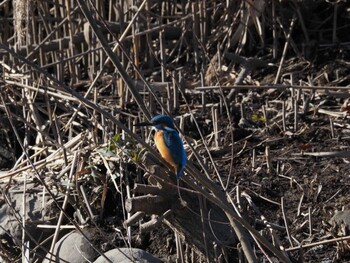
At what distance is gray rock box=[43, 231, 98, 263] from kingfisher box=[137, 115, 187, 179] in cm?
125

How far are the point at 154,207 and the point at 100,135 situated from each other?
71.4 inches

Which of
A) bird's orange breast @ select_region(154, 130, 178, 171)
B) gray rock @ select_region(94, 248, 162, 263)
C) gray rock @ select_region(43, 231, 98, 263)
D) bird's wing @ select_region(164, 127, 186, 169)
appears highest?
bird's wing @ select_region(164, 127, 186, 169)

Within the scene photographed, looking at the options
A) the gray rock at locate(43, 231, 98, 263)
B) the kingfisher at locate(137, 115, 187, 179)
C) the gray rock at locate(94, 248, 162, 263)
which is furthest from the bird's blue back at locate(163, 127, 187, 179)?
the gray rock at locate(43, 231, 98, 263)

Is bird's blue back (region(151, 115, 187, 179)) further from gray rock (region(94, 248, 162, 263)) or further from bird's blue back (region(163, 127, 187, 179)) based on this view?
gray rock (region(94, 248, 162, 263))

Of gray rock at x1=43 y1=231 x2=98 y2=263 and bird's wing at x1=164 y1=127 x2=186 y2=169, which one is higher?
bird's wing at x1=164 y1=127 x2=186 y2=169

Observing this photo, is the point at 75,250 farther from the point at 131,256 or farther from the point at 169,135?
the point at 169,135

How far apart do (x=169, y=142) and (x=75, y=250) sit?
1370mm

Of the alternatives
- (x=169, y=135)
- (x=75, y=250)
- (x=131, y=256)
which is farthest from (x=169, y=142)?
(x=75, y=250)

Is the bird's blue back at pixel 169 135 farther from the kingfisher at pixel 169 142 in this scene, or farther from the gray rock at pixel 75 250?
the gray rock at pixel 75 250

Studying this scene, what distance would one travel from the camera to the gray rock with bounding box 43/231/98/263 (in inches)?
192

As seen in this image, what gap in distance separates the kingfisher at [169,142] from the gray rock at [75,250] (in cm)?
125

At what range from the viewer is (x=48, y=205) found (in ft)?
17.5

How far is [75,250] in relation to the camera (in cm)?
489

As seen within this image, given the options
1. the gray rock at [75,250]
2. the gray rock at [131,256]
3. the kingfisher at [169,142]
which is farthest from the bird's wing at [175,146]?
the gray rock at [75,250]
